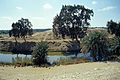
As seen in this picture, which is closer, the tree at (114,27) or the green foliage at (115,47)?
the green foliage at (115,47)

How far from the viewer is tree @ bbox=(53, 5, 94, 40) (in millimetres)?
39741

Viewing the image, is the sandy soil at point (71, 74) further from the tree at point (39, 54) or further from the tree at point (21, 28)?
the tree at point (21, 28)

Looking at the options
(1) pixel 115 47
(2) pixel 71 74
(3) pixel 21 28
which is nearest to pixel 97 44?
(1) pixel 115 47

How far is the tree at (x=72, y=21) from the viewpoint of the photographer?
1565 inches

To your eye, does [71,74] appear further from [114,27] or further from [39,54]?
[114,27]

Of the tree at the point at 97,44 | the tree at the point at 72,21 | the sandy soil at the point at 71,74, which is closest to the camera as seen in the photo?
the sandy soil at the point at 71,74

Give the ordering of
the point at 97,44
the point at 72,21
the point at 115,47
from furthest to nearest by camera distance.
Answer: the point at 72,21
the point at 115,47
the point at 97,44

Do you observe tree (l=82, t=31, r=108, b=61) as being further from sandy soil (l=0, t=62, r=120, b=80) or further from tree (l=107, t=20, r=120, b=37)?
tree (l=107, t=20, r=120, b=37)

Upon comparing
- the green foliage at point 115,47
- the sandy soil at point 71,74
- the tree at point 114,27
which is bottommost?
the sandy soil at point 71,74

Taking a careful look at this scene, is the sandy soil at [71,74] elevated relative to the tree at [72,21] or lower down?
lower down

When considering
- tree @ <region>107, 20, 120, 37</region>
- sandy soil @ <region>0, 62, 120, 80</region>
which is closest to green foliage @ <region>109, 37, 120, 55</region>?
sandy soil @ <region>0, 62, 120, 80</region>

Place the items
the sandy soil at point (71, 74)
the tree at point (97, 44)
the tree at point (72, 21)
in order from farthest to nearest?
the tree at point (72, 21), the tree at point (97, 44), the sandy soil at point (71, 74)

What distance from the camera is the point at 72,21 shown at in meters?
40.2

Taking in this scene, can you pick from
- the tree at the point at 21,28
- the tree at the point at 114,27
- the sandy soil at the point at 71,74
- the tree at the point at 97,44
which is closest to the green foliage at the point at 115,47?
the tree at the point at 97,44
